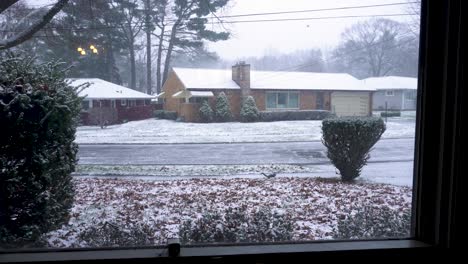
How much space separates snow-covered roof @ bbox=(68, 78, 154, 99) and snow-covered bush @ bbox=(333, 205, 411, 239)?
1120 mm

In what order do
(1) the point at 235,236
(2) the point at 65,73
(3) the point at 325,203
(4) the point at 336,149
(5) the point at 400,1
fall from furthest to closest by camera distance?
(4) the point at 336,149 < (3) the point at 325,203 < (2) the point at 65,73 < (1) the point at 235,236 < (5) the point at 400,1

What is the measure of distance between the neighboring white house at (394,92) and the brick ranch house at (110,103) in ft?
3.61

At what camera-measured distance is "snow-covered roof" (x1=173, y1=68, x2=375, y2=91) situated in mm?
1667

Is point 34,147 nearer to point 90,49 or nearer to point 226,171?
point 90,49

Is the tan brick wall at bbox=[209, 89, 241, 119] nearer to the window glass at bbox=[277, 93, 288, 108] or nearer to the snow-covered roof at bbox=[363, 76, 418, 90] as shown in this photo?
the window glass at bbox=[277, 93, 288, 108]

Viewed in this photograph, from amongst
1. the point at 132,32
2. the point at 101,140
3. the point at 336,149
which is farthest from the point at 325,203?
the point at 132,32

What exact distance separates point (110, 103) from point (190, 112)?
1.40 ft

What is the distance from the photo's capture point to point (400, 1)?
4.54 ft

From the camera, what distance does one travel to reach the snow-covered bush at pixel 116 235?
144 cm

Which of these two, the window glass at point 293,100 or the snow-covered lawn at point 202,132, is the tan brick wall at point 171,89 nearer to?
the snow-covered lawn at point 202,132

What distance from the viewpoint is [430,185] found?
1.13 metres

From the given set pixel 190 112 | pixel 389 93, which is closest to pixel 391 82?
pixel 389 93

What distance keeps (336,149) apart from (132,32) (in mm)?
1251

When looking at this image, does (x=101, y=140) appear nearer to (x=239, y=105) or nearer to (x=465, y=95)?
(x=239, y=105)
